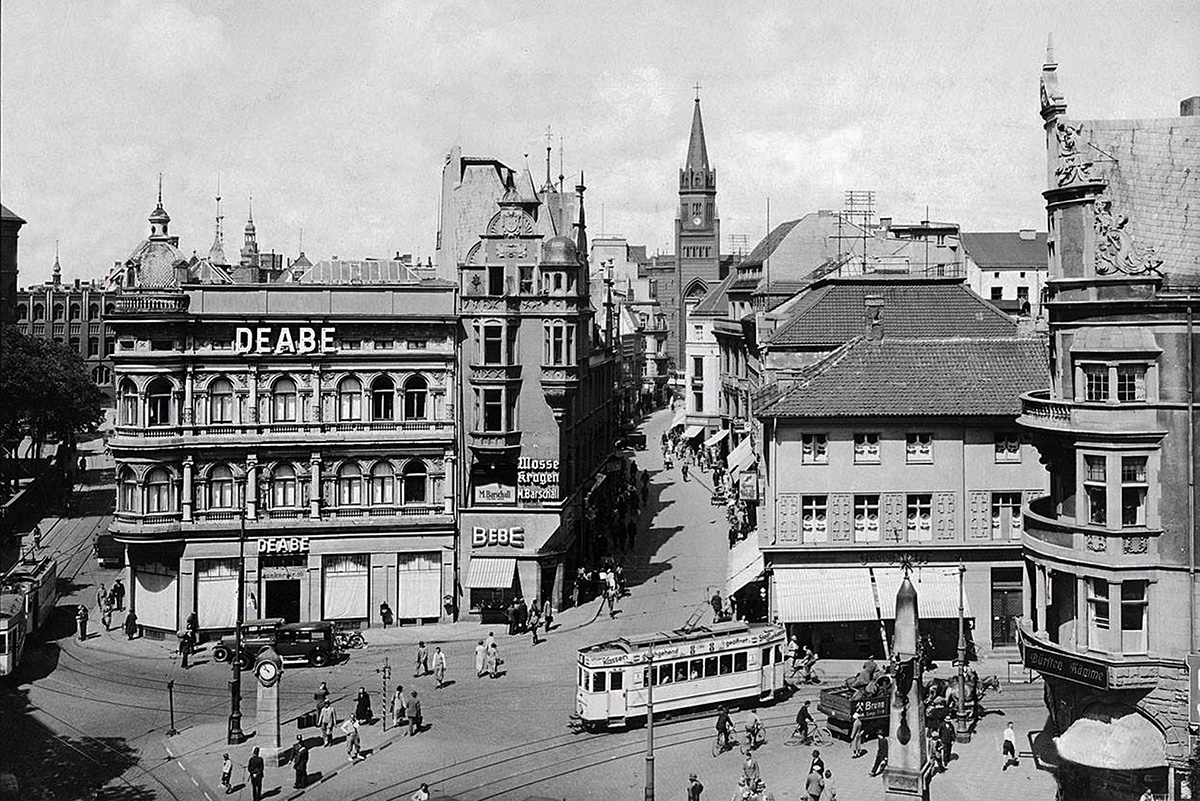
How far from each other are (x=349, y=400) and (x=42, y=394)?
4154cm

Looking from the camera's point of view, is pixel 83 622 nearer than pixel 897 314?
Yes

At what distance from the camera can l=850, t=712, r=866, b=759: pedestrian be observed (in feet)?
137

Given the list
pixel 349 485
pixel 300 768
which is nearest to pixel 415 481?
pixel 349 485

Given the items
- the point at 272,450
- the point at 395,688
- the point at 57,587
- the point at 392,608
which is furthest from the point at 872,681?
the point at 57,587

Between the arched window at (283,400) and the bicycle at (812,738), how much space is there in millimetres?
28875

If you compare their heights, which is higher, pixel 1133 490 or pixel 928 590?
pixel 1133 490

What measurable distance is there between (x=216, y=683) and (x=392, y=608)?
10.8m

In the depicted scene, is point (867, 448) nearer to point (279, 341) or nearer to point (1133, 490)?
point (1133, 490)

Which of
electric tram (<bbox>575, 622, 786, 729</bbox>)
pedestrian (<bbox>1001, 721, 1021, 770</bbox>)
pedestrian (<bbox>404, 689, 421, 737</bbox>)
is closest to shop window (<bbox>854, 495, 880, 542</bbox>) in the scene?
electric tram (<bbox>575, 622, 786, 729</bbox>)

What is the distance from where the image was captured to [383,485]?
203ft

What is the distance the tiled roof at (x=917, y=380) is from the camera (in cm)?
5409

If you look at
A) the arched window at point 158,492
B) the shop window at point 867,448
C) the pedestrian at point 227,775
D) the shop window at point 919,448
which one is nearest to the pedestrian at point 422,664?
the pedestrian at point 227,775

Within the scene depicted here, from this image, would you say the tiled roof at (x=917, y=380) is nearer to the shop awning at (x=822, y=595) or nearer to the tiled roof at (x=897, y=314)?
the tiled roof at (x=897, y=314)

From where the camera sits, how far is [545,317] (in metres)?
63.6
